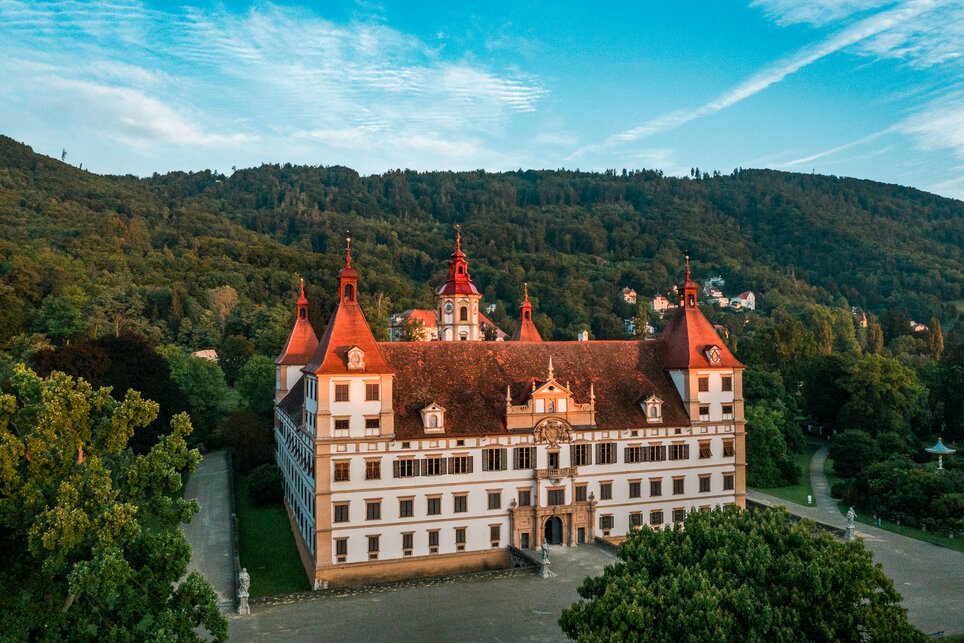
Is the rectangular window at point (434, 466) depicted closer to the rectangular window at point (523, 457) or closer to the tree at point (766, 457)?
the rectangular window at point (523, 457)

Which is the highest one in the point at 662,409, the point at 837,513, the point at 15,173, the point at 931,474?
the point at 15,173

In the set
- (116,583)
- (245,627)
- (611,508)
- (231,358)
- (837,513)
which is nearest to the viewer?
(116,583)

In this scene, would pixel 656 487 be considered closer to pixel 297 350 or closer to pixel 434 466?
pixel 434 466

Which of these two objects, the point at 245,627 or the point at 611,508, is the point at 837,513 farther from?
the point at 245,627

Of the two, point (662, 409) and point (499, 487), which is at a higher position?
point (662, 409)

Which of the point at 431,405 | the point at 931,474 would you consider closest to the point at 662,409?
the point at 431,405

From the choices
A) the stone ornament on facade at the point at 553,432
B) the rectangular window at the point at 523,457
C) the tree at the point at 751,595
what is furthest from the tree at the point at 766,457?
the tree at the point at 751,595
